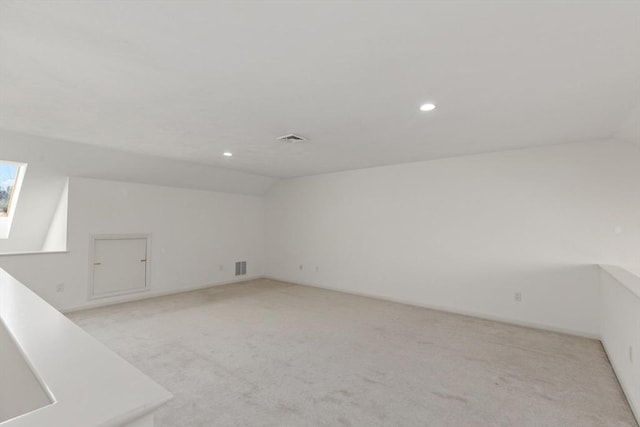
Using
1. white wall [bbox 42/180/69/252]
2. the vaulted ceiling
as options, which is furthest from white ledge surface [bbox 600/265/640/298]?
white wall [bbox 42/180/69/252]

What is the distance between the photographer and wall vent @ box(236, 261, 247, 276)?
7.10 m

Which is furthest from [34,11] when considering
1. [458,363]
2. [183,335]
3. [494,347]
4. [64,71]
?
[494,347]

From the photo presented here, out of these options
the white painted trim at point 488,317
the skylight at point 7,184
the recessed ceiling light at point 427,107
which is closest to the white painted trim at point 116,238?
the skylight at point 7,184

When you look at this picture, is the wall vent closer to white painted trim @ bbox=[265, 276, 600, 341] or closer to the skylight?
white painted trim @ bbox=[265, 276, 600, 341]

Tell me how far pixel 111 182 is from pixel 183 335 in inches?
122

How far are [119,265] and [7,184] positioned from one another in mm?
1968

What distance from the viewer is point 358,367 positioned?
2930 mm

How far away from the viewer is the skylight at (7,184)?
4.53 m

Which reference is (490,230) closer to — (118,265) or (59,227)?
(118,265)

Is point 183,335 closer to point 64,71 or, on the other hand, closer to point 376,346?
point 376,346

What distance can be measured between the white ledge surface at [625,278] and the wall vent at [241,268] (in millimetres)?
6269

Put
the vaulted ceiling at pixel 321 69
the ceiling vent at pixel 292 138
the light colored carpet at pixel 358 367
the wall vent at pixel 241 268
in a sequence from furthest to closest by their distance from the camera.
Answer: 1. the wall vent at pixel 241 268
2. the ceiling vent at pixel 292 138
3. the light colored carpet at pixel 358 367
4. the vaulted ceiling at pixel 321 69

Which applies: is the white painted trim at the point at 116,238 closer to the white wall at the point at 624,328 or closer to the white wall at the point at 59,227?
the white wall at the point at 59,227

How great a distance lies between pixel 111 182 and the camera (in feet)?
17.0
